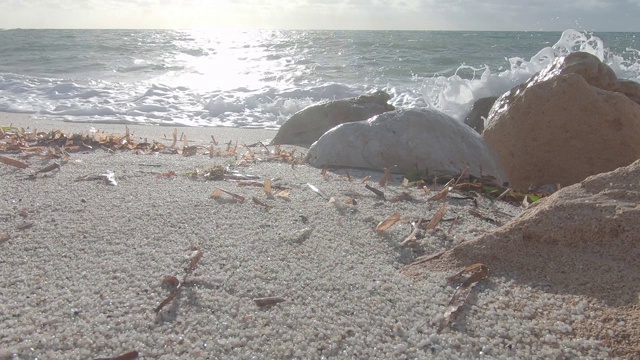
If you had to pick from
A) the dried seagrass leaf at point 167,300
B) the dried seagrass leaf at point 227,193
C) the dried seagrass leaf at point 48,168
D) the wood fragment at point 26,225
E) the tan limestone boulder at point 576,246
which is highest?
the tan limestone boulder at point 576,246

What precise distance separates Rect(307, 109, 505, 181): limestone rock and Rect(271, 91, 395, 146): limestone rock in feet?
6.76

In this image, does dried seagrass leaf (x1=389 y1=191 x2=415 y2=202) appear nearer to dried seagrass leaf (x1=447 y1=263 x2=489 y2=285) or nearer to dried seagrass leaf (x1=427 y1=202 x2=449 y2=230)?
dried seagrass leaf (x1=427 y1=202 x2=449 y2=230)

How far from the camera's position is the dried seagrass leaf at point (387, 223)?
1830 millimetres

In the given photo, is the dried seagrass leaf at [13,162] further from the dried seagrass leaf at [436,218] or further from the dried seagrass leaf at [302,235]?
the dried seagrass leaf at [436,218]

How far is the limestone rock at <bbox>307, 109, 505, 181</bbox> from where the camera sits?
3008 mm

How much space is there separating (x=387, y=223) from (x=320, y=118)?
12.2 feet

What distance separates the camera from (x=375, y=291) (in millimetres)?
1403

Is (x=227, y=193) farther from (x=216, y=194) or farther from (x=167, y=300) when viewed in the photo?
(x=167, y=300)

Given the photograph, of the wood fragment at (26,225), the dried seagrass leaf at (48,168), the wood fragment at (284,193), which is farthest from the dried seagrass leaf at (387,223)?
the dried seagrass leaf at (48,168)

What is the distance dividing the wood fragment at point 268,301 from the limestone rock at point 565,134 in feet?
7.83

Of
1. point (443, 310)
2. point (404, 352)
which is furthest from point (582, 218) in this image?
point (404, 352)

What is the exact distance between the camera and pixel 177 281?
1.41 metres

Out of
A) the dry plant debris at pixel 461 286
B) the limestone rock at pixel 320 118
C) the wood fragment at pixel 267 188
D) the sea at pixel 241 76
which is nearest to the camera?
the dry plant debris at pixel 461 286

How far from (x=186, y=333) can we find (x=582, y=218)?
3.34ft
